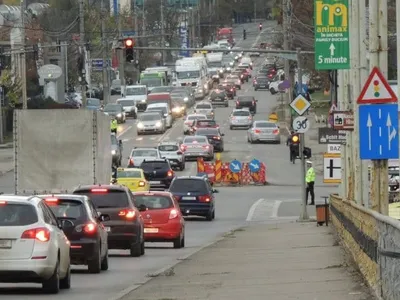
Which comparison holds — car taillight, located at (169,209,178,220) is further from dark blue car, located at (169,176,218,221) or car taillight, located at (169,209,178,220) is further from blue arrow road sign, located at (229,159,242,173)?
blue arrow road sign, located at (229,159,242,173)

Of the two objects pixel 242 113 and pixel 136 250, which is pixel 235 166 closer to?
pixel 242 113

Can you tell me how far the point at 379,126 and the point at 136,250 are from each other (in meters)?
10.8

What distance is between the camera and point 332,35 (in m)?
33.7

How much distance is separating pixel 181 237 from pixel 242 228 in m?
9.08

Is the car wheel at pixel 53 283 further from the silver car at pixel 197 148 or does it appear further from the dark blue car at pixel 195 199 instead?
the silver car at pixel 197 148

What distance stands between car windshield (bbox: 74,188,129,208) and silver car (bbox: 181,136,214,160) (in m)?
44.9

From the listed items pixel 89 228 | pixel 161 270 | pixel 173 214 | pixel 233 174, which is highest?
pixel 89 228

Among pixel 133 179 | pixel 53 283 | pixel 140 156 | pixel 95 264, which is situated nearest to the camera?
pixel 53 283

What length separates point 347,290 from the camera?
18078 mm

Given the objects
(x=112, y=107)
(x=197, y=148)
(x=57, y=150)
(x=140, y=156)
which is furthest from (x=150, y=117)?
(x=57, y=150)

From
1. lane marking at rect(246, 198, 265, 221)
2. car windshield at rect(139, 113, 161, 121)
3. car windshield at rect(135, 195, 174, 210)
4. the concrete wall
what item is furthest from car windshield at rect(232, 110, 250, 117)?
the concrete wall

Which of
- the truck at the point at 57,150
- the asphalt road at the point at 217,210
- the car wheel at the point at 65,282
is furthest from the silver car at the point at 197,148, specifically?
the car wheel at the point at 65,282

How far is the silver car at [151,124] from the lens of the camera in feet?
289

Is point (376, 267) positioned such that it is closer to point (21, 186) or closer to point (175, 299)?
point (175, 299)
